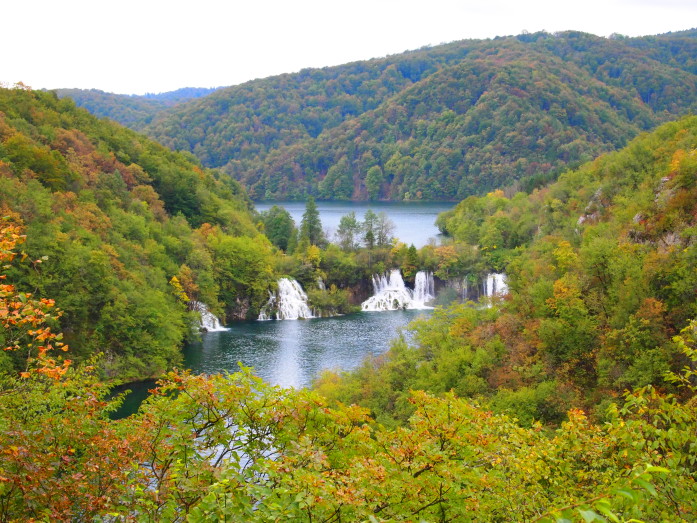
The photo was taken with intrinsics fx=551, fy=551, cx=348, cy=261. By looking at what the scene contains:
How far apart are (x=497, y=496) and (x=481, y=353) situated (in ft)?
65.0

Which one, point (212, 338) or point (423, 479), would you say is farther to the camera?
point (212, 338)

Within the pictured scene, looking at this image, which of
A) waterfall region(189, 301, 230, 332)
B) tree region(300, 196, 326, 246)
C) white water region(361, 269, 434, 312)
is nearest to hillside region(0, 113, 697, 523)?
waterfall region(189, 301, 230, 332)

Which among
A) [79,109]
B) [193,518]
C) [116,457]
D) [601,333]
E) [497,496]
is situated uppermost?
[79,109]

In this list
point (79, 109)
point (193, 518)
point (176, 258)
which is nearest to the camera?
point (193, 518)

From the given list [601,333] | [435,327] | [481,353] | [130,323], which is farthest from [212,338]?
[601,333]

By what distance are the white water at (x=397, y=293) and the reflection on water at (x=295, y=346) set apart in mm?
5090

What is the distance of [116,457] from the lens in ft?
28.4

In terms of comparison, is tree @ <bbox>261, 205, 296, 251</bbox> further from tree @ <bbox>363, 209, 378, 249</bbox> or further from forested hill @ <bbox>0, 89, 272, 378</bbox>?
tree @ <bbox>363, 209, 378, 249</bbox>

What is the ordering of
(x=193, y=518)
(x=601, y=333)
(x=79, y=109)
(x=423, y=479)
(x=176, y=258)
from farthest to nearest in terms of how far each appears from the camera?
(x=79, y=109)
(x=176, y=258)
(x=601, y=333)
(x=423, y=479)
(x=193, y=518)

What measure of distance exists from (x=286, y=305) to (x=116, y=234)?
1951 cm

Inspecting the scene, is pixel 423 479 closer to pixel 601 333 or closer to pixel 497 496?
pixel 497 496

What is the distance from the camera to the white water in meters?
64.8

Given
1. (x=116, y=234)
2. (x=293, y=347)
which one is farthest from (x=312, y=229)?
(x=293, y=347)

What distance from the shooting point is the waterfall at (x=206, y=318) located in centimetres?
5338
